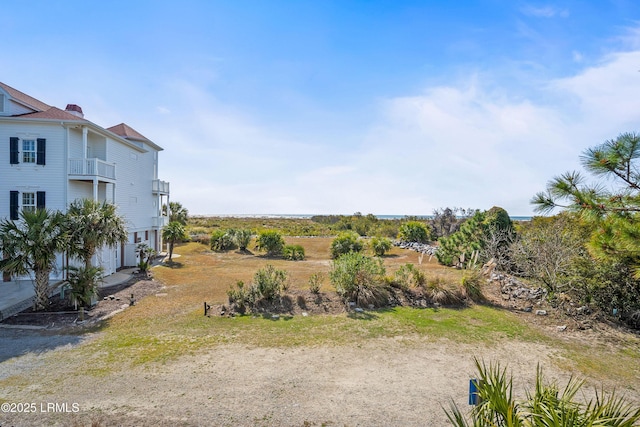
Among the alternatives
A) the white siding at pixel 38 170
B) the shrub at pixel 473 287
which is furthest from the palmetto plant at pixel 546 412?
the white siding at pixel 38 170

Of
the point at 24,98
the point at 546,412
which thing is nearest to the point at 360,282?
the point at 546,412

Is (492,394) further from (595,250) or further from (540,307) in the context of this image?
(540,307)

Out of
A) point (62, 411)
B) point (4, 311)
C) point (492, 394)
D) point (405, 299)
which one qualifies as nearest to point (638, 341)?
point (405, 299)

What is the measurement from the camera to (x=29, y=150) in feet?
49.0

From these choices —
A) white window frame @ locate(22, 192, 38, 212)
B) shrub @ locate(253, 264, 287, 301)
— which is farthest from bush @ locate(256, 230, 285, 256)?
white window frame @ locate(22, 192, 38, 212)

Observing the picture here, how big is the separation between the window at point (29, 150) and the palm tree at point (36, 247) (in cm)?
592

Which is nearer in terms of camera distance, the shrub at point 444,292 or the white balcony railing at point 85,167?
the shrub at point 444,292

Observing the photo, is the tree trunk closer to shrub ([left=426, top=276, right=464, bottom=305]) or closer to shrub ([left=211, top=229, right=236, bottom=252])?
shrub ([left=426, top=276, right=464, bottom=305])

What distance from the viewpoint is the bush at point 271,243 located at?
990 inches

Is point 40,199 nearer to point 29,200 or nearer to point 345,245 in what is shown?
point 29,200

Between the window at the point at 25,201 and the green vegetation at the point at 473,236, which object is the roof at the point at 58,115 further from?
the green vegetation at the point at 473,236

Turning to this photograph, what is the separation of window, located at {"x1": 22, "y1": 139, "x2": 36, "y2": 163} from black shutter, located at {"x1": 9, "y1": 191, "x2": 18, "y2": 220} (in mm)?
1606

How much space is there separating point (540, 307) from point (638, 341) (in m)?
2.72

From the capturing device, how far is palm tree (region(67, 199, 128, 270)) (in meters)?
11.3
